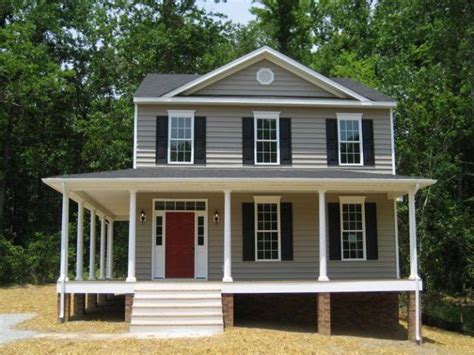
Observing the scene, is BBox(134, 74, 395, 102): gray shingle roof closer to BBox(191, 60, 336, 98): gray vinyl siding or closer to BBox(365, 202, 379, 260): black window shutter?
BBox(191, 60, 336, 98): gray vinyl siding

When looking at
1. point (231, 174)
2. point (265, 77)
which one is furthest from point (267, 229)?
point (265, 77)

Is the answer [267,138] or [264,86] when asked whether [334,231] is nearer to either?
[267,138]

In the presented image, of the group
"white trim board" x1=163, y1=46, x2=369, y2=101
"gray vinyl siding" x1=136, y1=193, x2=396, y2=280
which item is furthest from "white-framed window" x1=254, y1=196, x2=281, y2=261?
"white trim board" x1=163, y1=46, x2=369, y2=101

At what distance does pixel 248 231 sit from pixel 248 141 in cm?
278

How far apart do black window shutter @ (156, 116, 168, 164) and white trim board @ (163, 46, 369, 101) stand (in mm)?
876

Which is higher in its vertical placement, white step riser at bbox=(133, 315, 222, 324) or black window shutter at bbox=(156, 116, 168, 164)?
black window shutter at bbox=(156, 116, 168, 164)

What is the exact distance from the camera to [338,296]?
17.5m

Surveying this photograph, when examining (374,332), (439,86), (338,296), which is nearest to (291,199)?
(338,296)

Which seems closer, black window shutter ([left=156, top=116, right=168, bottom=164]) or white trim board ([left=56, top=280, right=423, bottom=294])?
white trim board ([left=56, top=280, right=423, bottom=294])

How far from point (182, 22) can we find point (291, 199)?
2054cm

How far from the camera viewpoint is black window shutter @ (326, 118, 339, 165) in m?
18.3

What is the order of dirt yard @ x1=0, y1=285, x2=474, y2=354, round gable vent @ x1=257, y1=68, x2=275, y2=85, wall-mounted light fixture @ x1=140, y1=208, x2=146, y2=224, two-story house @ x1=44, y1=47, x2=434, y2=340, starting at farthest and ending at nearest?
round gable vent @ x1=257, y1=68, x2=275, y2=85 → wall-mounted light fixture @ x1=140, y1=208, x2=146, y2=224 → two-story house @ x1=44, y1=47, x2=434, y2=340 → dirt yard @ x1=0, y1=285, x2=474, y2=354

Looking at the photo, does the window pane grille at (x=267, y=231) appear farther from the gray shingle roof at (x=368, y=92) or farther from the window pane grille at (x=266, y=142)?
the gray shingle roof at (x=368, y=92)

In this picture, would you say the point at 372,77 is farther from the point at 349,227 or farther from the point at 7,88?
the point at 7,88
